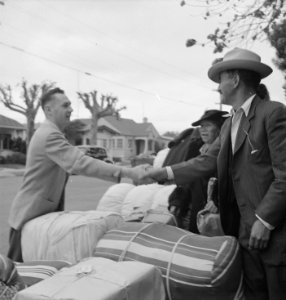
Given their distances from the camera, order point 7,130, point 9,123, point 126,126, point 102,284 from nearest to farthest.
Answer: point 102,284, point 7,130, point 9,123, point 126,126

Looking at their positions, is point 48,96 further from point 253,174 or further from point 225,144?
point 253,174

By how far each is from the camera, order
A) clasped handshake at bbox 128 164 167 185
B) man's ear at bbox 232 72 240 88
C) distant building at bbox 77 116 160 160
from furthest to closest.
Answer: distant building at bbox 77 116 160 160, clasped handshake at bbox 128 164 167 185, man's ear at bbox 232 72 240 88

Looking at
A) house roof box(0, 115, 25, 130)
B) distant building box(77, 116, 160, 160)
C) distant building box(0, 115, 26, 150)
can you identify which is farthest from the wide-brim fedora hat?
distant building box(77, 116, 160, 160)

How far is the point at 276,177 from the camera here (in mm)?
2516

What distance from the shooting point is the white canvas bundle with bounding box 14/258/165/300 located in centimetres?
211

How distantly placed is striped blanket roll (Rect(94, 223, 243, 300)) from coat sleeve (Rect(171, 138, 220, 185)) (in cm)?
59

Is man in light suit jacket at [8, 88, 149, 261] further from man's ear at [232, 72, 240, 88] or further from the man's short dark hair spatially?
man's ear at [232, 72, 240, 88]

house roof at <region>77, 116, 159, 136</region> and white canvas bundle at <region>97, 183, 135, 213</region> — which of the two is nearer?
white canvas bundle at <region>97, 183, 135, 213</region>

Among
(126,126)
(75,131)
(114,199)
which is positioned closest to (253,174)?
(114,199)

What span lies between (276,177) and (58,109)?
1892 millimetres

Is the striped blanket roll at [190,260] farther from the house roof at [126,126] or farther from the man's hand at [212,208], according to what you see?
the house roof at [126,126]

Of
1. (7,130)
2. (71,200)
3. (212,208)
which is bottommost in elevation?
(71,200)

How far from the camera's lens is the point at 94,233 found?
3154 mm

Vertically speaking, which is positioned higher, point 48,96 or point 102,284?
point 48,96
